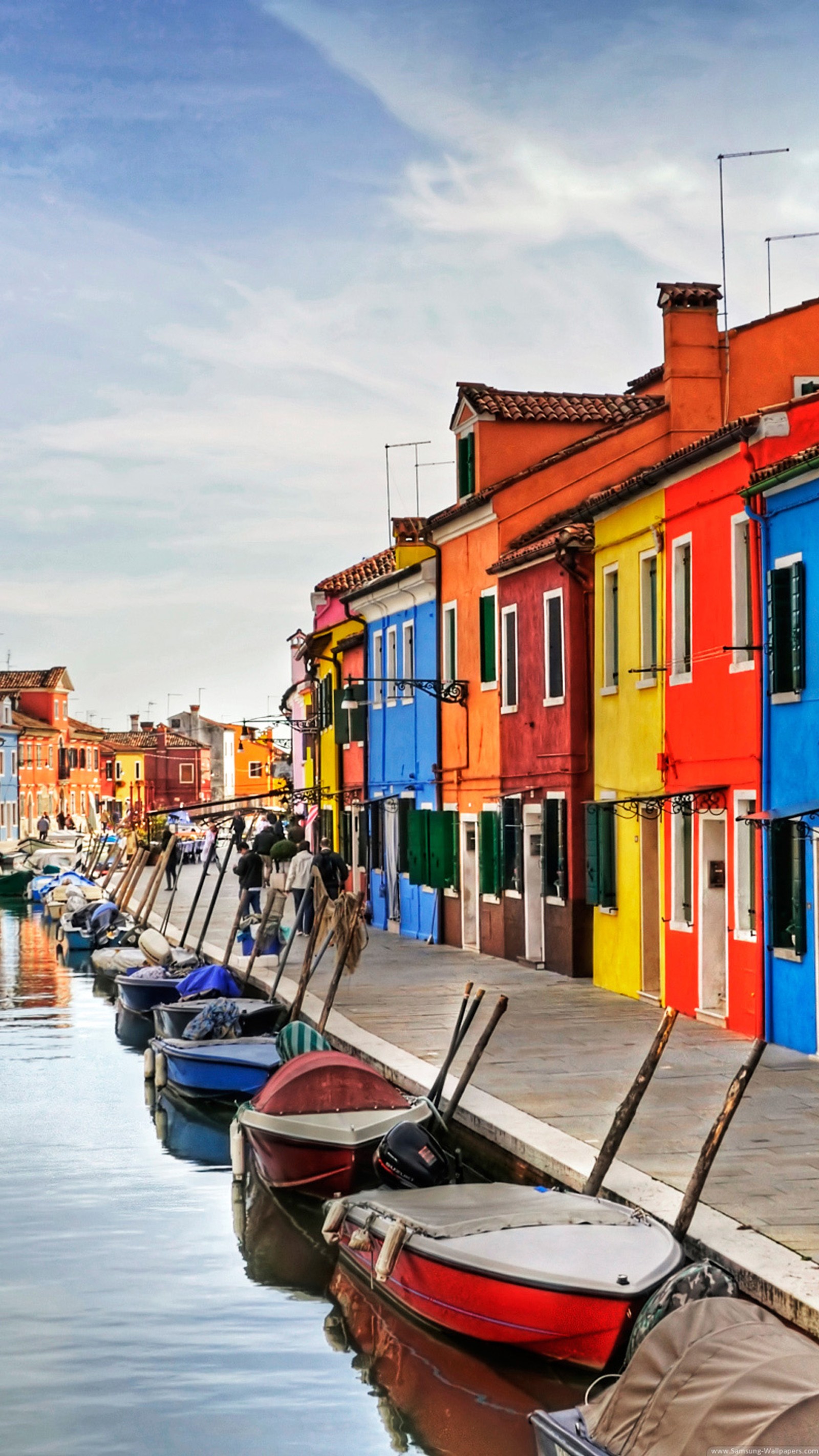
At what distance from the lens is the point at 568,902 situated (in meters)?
22.5

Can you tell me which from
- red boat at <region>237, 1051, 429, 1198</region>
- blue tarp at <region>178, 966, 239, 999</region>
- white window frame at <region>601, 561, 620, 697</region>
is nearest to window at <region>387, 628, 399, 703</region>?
blue tarp at <region>178, 966, 239, 999</region>

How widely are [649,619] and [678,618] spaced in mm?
1078

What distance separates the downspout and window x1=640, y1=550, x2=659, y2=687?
3.17m

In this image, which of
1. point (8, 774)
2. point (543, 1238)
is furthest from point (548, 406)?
point (8, 774)

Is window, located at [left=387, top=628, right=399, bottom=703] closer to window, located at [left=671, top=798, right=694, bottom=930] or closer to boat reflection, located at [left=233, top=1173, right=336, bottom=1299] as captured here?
window, located at [left=671, top=798, right=694, bottom=930]

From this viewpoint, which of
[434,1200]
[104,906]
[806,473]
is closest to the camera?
[434,1200]

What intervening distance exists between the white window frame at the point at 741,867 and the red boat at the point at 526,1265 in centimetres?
620

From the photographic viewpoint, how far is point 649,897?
20.2m

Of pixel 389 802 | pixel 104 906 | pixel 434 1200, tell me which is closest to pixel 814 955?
pixel 434 1200

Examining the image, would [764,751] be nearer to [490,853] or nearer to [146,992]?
[490,853]

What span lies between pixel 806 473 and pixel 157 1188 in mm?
8411

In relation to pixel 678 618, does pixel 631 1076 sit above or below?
below

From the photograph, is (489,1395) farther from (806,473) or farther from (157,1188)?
(806,473)

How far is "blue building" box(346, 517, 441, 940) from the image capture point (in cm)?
2984
